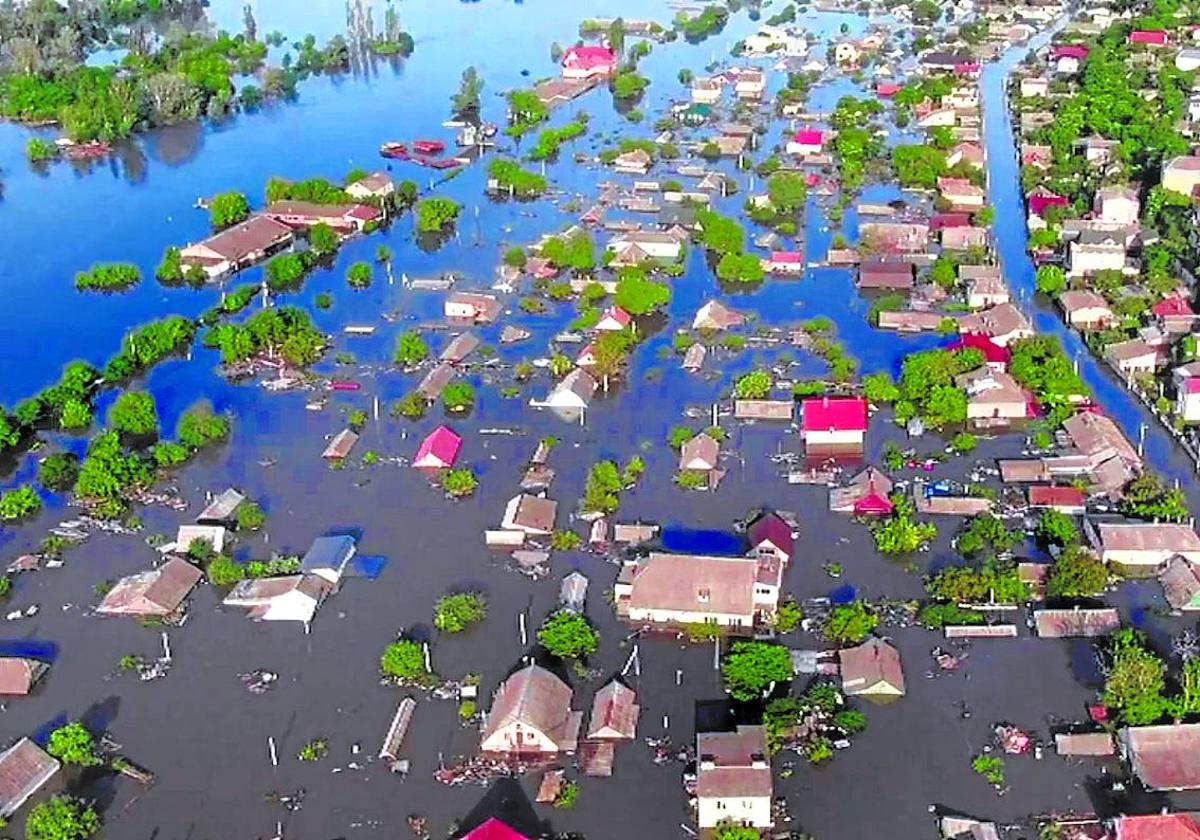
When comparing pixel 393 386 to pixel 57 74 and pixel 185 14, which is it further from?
pixel 185 14

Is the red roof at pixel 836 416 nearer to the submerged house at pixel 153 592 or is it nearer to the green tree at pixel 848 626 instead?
the green tree at pixel 848 626

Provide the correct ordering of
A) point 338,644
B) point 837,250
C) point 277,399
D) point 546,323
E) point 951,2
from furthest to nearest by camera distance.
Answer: point 951,2, point 837,250, point 546,323, point 277,399, point 338,644

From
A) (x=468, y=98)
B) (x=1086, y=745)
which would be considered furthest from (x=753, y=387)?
(x=468, y=98)

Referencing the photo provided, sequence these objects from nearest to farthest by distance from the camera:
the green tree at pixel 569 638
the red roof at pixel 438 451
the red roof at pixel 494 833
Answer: the red roof at pixel 494 833, the green tree at pixel 569 638, the red roof at pixel 438 451

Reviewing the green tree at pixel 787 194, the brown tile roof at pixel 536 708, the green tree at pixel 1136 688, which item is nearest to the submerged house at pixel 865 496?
the green tree at pixel 1136 688

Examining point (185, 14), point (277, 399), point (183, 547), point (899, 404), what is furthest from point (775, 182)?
point (185, 14)

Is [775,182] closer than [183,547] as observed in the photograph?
No

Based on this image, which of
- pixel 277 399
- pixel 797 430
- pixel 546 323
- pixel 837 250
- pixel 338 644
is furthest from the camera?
pixel 837 250

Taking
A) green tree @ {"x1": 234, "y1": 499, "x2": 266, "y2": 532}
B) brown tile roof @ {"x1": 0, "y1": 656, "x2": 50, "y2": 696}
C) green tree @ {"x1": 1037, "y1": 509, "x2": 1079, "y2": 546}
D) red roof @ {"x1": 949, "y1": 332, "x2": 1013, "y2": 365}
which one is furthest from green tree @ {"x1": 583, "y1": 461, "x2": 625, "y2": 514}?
brown tile roof @ {"x1": 0, "y1": 656, "x2": 50, "y2": 696}
